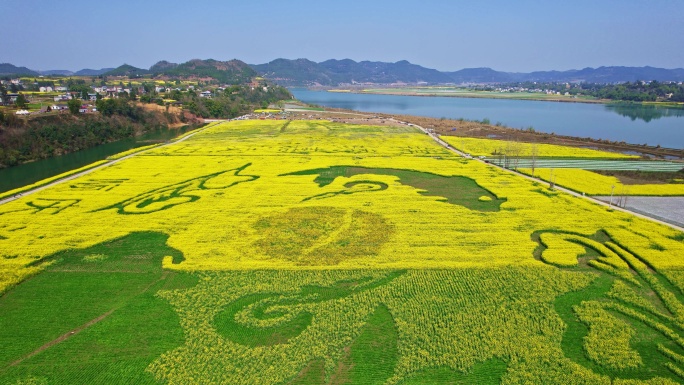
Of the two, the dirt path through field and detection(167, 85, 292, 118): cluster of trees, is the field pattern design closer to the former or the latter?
the dirt path through field

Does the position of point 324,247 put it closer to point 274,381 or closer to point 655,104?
point 274,381

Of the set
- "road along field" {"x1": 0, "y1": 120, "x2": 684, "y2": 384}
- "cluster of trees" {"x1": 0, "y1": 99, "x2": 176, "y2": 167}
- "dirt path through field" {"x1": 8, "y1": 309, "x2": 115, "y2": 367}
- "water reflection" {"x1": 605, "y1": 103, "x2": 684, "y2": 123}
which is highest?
"water reflection" {"x1": 605, "y1": 103, "x2": 684, "y2": 123}

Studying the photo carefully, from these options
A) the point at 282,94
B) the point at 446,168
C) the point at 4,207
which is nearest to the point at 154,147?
the point at 4,207

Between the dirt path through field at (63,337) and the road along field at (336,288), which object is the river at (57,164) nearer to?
the road along field at (336,288)

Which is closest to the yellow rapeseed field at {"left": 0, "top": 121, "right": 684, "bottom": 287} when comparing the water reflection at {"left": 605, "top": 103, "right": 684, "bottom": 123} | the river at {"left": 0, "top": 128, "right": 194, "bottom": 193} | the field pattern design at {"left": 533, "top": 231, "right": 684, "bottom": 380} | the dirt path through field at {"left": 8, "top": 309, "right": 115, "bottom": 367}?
the field pattern design at {"left": 533, "top": 231, "right": 684, "bottom": 380}

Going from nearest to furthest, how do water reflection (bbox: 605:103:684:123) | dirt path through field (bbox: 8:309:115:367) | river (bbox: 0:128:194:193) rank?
dirt path through field (bbox: 8:309:115:367)
river (bbox: 0:128:194:193)
water reflection (bbox: 605:103:684:123)

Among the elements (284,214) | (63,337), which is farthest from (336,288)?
(63,337)
